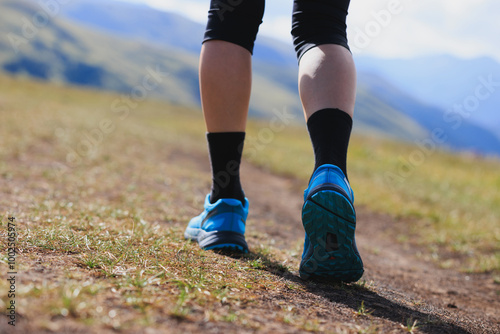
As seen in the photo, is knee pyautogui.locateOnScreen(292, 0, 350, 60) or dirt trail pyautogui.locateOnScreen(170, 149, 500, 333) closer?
dirt trail pyautogui.locateOnScreen(170, 149, 500, 333)

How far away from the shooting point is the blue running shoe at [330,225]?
5.88 feet

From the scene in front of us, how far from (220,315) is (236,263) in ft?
2.34

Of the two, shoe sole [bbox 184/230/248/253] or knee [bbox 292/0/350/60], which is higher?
knee [bbox 292/0/350/60]

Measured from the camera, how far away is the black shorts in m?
2.09

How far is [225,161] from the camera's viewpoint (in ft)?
7.72

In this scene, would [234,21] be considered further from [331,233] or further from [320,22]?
[331,233]

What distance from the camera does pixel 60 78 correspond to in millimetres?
188250

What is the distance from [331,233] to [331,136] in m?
0.43

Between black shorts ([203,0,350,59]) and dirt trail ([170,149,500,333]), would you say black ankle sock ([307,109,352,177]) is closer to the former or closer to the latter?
black shorts ([203,0,350,59])

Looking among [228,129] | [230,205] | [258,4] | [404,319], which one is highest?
[258,4]

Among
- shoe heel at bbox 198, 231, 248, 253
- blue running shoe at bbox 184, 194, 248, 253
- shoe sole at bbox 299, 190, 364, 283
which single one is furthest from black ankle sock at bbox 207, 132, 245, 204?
shoe sole at bbox 299, 190, 364, 283

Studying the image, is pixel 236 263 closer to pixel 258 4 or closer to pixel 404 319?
pixel 404 319

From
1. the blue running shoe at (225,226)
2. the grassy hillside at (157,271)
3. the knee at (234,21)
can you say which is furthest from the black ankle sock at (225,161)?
the knee at (234,21)

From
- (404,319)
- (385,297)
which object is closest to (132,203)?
(385,297)
